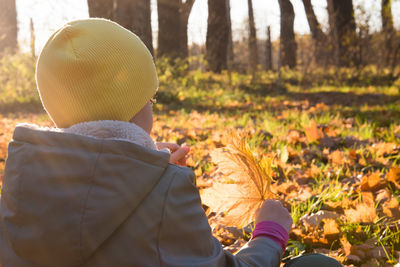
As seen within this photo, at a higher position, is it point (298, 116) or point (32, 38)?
point (32, 38)

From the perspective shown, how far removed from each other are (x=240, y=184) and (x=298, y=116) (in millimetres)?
4205

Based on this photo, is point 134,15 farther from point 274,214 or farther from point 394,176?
point 274,214

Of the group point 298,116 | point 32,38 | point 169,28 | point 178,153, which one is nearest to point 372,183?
point 178,153

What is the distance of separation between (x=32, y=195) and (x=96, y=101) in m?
0.34

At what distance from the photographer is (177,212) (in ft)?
3.41

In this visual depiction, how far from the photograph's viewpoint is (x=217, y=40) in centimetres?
1329

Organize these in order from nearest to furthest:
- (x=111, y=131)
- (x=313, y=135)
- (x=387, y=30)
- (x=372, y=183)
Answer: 1. (x=111, y=131)
2. (x=372, y=183)
3. (x=313, y=135)
4. (x=387, y=30)

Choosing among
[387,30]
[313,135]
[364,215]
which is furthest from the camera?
[387,30]

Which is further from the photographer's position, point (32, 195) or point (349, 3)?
point (349, 3)

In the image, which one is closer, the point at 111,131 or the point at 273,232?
the point at 111,131

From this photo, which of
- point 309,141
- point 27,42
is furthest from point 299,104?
point 27,42

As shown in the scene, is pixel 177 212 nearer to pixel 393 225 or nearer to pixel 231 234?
pixel 231 234

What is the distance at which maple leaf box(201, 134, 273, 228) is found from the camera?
1400mm

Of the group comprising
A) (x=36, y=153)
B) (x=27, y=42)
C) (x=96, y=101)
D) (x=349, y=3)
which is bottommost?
(x=36, y=153)
